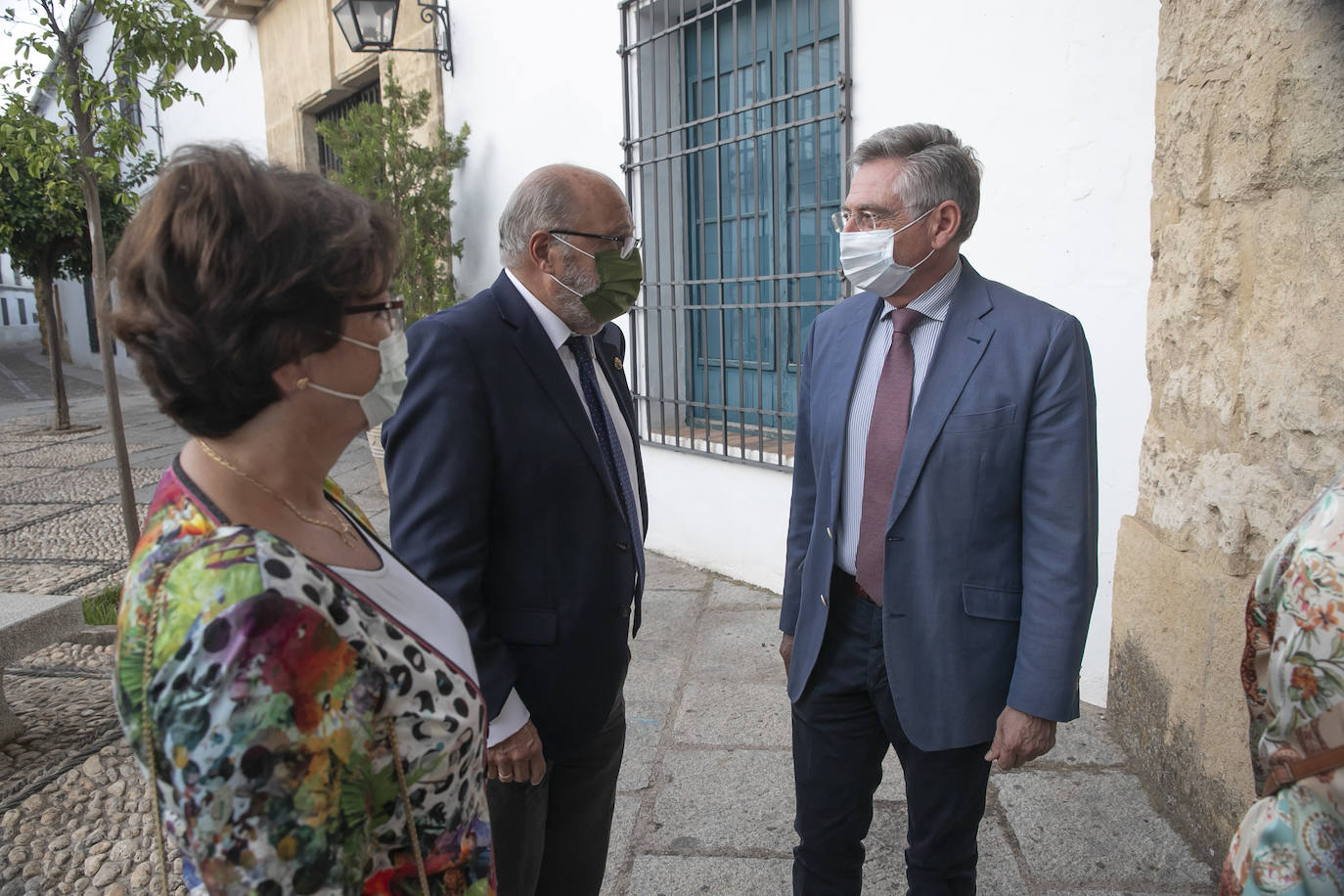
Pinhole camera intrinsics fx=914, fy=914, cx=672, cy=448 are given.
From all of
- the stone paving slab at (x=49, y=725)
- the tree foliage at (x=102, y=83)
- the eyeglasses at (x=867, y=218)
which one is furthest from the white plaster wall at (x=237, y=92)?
the eyeglasses at (x=867, y=218)

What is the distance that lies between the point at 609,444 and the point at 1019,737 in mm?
1027

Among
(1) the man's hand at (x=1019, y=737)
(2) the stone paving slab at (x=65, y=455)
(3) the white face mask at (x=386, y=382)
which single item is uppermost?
(3) the white face mask at (x=386, y=382)

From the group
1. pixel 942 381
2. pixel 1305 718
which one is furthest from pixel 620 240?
pixel 1305 718

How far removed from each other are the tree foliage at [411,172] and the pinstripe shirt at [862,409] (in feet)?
17.1

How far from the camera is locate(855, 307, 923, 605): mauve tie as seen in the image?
6.42ft

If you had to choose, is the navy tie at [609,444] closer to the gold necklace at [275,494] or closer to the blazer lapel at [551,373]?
the blazer lapel at [551,373]

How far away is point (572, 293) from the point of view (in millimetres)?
2002

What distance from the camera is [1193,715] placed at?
2555 millimetres

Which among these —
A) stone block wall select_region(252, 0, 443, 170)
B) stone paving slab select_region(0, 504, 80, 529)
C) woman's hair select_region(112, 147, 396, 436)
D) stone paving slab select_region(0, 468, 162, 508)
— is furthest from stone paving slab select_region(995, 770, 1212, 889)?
stone paving slab select_region(0, 468, 162, 508)

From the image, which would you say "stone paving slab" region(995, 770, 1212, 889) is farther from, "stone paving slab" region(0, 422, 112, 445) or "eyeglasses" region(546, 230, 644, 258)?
"stone paving slab" region(0, 422, 112, 445)

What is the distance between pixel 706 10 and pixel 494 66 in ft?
6.82

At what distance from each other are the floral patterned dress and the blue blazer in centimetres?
54

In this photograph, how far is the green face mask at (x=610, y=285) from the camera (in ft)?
6.66

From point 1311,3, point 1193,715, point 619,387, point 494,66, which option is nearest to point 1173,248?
point 1311,3
